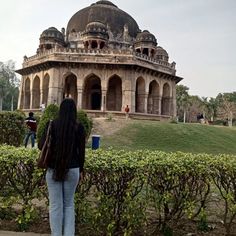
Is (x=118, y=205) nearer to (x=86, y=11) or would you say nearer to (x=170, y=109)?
(x=170, y=109)

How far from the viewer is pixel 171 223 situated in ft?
14.9

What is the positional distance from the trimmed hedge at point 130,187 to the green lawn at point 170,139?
11.0 meters

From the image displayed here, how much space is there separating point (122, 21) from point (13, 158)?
109 feet

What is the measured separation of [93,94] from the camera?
32219 mm

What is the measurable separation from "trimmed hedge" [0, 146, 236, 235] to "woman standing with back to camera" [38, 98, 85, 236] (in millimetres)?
598

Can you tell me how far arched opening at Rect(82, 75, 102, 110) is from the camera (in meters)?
31.6

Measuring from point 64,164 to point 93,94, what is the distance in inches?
1143

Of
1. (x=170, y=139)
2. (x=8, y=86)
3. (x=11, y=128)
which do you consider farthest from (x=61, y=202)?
(x=8, y=86)

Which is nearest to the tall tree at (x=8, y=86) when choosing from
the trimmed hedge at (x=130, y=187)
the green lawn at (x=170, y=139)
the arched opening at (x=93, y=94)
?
the arched opening at (x=93, y=94)

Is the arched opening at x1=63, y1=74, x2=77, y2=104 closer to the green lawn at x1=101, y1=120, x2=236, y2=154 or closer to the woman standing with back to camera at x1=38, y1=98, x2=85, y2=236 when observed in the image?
the green lawn at x1=101, y1=120, x2=236, y2=154

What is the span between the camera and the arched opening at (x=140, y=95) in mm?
30134

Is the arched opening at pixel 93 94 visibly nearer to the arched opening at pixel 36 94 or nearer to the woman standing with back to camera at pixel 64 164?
the arched opening at pixel 36 94

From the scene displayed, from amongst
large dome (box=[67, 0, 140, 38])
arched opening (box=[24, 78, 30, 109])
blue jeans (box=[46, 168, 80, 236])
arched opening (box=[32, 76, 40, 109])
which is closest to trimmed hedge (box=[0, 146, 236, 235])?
→ blue jeans (box=[46, 168, 80, 236])

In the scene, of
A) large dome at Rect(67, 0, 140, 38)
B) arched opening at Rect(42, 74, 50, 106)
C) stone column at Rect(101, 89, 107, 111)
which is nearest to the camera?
stone column at Rect(101, 89, 107, 111)
